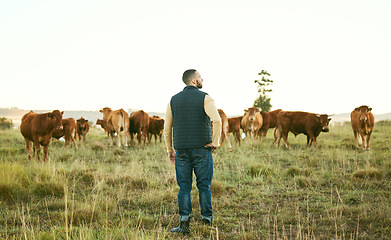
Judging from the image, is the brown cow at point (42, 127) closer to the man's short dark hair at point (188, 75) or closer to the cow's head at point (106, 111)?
the man's short dark hair at point (188, 75)

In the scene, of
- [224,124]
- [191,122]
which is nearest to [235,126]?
[224,124]

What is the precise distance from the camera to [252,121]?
56.9 feet

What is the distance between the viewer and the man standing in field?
4.66 meters

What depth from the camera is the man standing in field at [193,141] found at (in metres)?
4.66

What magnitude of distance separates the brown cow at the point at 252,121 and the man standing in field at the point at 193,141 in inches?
492

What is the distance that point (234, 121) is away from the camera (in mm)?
17594

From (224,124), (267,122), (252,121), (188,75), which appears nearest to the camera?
(188,75)

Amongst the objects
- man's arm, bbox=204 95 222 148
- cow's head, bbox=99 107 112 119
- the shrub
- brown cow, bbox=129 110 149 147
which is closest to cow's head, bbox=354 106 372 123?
the shrub

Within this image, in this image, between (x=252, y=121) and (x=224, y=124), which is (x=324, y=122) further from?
(x=224, y=124)

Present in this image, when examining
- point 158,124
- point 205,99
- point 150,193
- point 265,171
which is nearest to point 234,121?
point 158,124

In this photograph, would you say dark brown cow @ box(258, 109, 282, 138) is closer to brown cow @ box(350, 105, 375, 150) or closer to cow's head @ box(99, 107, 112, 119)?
brown cow @ box(350, 105, 375, 150)

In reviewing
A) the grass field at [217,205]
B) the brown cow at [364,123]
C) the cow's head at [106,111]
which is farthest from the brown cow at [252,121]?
the cow's head at [106,111]

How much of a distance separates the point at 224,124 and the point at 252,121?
2.24 meters

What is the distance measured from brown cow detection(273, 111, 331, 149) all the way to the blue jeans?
35.2ft
